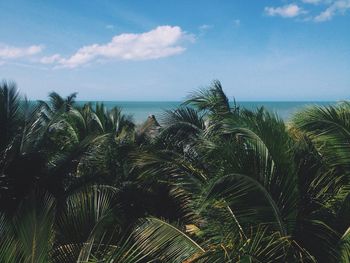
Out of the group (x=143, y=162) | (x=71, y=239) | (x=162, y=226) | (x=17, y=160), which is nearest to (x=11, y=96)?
(x=17, y=160)

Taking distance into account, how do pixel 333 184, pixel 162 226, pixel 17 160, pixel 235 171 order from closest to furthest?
pixel 235 171
pixel 162 226
pixel 333 184
pixel 17 160

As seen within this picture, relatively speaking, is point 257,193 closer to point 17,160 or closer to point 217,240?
point 217,240

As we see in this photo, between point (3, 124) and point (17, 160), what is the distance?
0.68 meters

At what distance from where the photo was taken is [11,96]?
268 inches

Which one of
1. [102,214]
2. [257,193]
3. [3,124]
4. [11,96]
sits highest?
[11,96]

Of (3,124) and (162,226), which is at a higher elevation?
(3,124)

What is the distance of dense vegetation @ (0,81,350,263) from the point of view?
4.37m

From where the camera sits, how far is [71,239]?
504 cm

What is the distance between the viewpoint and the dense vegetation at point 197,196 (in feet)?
14.3

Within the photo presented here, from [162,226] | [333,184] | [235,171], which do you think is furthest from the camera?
[333,184]

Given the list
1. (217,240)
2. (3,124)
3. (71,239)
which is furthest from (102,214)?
(3,124)

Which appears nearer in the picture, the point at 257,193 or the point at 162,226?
the point at 257,193

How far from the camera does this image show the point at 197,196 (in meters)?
5.42

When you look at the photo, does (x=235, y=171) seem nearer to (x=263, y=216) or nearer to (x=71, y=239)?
(x=263, y=216)
